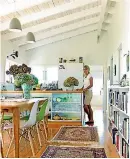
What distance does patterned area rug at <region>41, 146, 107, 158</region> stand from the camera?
3.48 meters

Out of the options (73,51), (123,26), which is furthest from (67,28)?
(123,26)

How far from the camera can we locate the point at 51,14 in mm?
6617

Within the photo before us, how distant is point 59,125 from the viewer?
5.89m

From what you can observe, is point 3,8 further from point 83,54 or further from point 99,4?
point 83,54

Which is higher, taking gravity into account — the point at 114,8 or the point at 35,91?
the point at 114,8

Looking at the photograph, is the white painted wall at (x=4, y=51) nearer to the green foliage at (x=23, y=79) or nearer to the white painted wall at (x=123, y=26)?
the white painted wall at (x=123, y=26)

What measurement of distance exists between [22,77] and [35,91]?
185 cm

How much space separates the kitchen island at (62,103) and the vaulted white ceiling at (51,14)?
2.00m

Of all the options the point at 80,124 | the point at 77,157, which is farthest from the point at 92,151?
the point at 80,124

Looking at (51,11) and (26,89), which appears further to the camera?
(51,11)

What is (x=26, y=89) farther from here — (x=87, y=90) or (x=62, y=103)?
(x=87, y=90)

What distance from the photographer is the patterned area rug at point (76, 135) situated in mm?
4432

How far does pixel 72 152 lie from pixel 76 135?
4.16 feet

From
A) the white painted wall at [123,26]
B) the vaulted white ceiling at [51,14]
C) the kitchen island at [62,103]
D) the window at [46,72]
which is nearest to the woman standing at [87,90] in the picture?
the kitchen island at [62,103]
